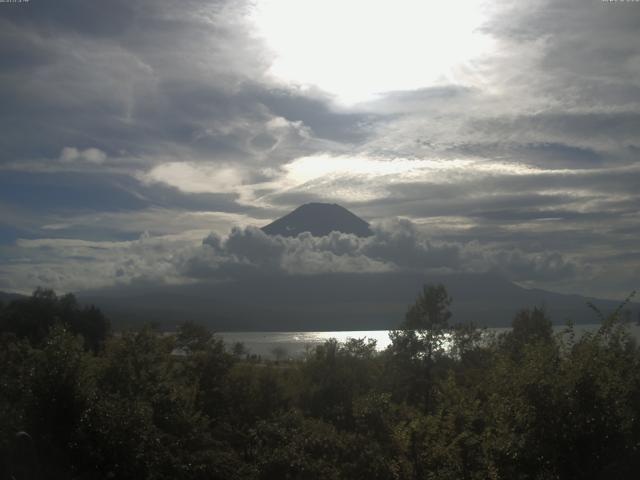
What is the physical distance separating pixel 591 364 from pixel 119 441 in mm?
11316

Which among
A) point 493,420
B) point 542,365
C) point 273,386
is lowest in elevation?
point 273,386

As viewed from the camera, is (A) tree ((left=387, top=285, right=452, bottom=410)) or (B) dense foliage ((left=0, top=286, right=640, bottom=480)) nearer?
(B) dense foliage ((left=0, top=286, right=640, bottom=480))

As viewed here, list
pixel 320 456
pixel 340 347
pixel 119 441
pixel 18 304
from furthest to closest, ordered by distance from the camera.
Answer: pixel 18 304 → pixel 340 347 → pixel 320 456 → pixel 119 441

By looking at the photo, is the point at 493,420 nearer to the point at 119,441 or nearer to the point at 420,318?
the point at 119,441

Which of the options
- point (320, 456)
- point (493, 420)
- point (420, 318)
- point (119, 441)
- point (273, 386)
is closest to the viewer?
point (493, 420)

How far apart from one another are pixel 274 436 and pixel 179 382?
7.14 meters

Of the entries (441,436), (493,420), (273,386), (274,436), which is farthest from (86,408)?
(273,386)

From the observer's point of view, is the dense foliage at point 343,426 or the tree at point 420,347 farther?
the tree at point 420,347

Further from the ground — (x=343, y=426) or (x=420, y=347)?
(x=420, y=347)

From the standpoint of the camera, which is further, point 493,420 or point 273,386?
point 273,386

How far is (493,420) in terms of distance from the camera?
47.0 ft

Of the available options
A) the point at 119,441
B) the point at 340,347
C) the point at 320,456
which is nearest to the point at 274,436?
the point at 320,456

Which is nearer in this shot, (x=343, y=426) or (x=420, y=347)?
(x=343, y=426)

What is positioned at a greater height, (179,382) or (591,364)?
(591,364)
